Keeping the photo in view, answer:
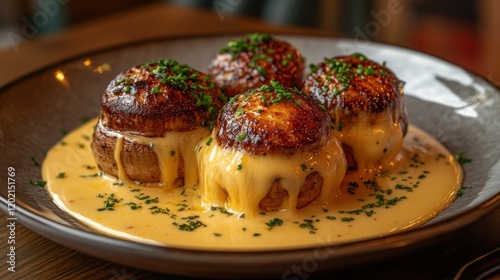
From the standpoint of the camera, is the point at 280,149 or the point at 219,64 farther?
the point at 219,64

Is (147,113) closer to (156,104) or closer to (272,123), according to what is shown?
(156,104)

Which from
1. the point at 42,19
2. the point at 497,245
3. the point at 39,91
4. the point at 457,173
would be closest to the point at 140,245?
the point at 497,245

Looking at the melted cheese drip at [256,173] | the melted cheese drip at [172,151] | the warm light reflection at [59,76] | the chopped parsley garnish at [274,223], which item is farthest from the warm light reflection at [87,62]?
the chopped parsley garnish at [274,223]

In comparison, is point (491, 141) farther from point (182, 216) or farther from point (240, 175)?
point (182, 216)

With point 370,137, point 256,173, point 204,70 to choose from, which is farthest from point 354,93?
point 204,70

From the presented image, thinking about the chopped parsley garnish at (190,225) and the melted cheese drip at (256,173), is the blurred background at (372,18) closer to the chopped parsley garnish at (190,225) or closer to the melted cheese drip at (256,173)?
the melted cheese drip at (256,173)
